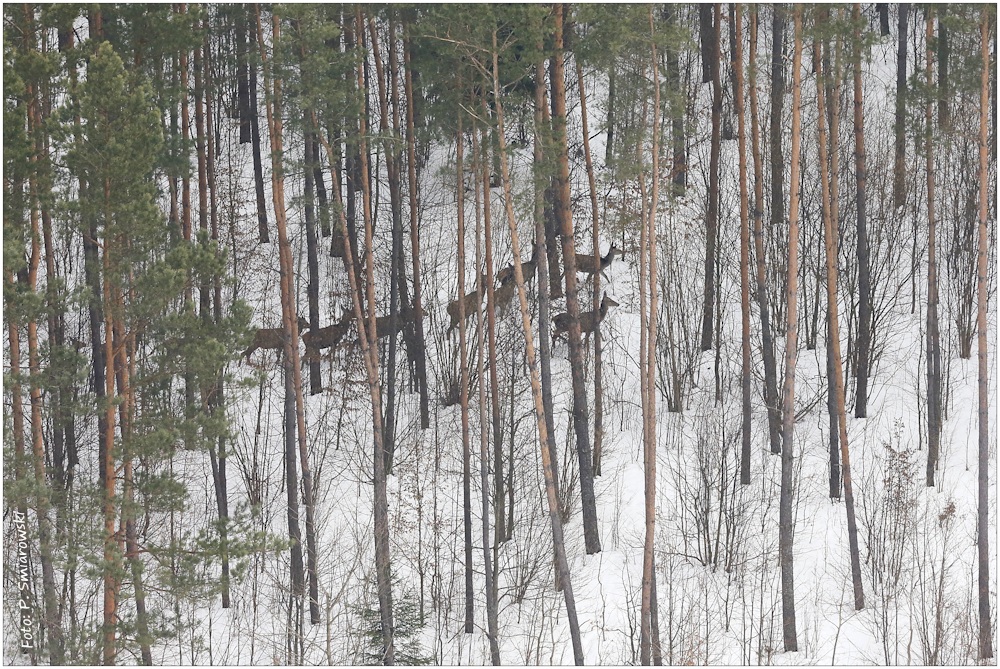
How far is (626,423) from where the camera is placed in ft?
57.8

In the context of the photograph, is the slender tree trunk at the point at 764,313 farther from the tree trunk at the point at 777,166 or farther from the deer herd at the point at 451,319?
the deer herd at the point at 451,319

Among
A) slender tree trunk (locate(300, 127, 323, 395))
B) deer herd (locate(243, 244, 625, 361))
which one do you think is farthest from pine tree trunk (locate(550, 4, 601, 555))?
slender tree trunk (locate(300, 127, 323, 395))

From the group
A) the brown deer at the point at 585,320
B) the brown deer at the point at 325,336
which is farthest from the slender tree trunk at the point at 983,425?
the brown deer at the point at 325,336

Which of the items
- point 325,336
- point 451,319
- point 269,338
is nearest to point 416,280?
point 451,319

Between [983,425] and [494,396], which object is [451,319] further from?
[983,425]

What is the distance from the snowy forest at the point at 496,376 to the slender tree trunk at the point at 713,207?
0.32 feet

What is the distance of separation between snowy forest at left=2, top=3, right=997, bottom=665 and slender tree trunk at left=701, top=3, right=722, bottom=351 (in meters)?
0.10

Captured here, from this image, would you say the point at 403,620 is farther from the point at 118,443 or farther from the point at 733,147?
the point at 733,147

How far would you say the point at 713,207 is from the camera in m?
17.9

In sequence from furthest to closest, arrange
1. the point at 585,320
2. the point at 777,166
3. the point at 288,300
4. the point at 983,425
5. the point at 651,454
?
the point at 777,166, the point at 585,320, the point at 288,300, the point at 651,454, the point at 983,425

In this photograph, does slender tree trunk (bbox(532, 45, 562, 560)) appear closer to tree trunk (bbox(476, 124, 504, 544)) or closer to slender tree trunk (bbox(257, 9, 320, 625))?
tree trunk (bbox(476, 124, 504, 544))

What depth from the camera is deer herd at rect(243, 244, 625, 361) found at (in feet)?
58.7

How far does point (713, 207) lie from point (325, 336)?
785 centimetres

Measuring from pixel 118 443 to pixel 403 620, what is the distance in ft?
16.7
